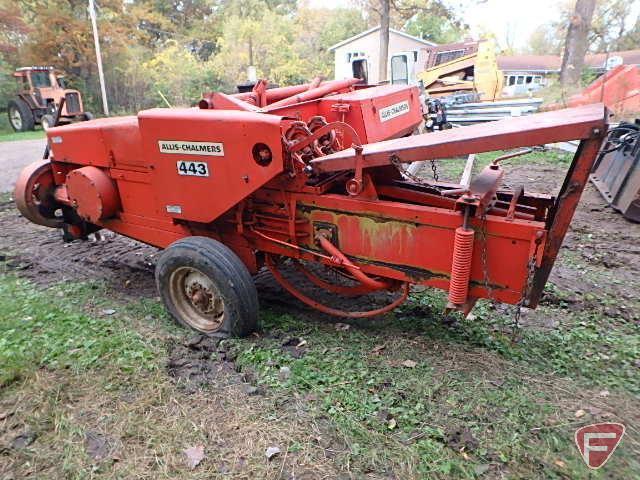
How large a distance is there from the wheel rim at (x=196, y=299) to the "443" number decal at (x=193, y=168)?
2.18 ft

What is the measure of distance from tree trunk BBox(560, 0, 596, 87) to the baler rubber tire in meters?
17.3

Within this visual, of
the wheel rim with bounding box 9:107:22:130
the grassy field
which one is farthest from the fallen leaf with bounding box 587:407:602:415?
the wheel rim with bounding box 9:107:22:130

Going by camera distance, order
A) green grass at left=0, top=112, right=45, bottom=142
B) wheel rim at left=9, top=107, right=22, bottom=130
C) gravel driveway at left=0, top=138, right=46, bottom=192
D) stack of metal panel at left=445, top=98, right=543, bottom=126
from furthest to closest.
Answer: wheel rim at left=9, top=107, right=22, bottom=130 → green grass at left=0, top=112, right=45, bottom=142 → stack of metal panel at left=445, top=98, right=543, bottom=126 → gravel driveway at left=0, top=138, right=46, bottom=192

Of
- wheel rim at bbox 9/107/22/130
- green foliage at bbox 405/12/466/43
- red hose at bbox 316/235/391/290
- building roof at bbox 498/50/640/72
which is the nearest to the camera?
red hose at bbox 316/235/391/290

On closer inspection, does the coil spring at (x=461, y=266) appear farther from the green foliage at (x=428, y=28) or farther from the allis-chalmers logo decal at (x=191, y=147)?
the green foliage at (x=428, y=28)

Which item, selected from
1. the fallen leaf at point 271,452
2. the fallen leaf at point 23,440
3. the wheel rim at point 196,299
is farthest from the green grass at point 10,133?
the fallen leaf at point 271,452

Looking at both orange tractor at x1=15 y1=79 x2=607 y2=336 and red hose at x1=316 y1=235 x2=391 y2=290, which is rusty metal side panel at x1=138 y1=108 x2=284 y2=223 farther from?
red hose at x1=316 y1=235 x2=391 y2=290

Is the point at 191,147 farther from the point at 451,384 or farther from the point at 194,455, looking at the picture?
the point at 451,384

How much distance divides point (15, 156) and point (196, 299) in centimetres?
1162

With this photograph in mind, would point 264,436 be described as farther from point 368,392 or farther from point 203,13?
point 203,13

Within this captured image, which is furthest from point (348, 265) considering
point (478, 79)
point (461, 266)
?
point (478, 79)

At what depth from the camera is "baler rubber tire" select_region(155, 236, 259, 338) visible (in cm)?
313

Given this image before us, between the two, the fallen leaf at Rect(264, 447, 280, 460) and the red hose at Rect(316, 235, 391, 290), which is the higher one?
the red hose at Rect(316, 235, 391, 290)

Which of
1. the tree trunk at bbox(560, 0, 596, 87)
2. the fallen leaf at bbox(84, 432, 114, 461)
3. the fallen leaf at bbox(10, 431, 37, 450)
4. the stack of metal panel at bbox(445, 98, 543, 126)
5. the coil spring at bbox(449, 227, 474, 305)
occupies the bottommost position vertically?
the fallen leaf at bbox(10, 431, 37, 450)
